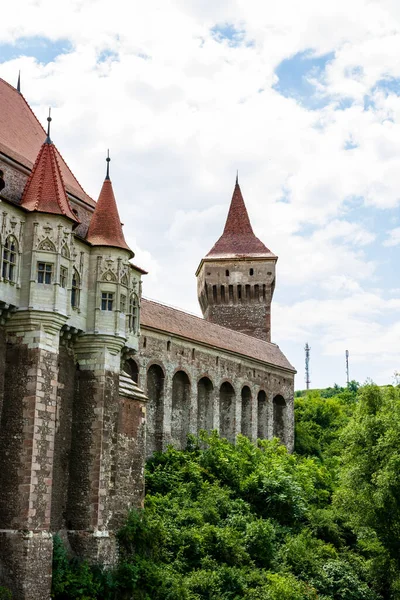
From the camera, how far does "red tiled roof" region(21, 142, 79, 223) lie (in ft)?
83.4

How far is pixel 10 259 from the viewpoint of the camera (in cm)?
2452

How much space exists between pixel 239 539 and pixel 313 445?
875 inches

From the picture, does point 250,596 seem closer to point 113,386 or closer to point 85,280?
point 113,386

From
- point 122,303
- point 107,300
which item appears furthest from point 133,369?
point 107,300

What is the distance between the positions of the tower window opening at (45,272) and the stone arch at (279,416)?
29.7 metres

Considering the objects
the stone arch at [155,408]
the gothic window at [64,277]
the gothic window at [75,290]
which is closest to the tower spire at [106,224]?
the gothic window at [75,290]

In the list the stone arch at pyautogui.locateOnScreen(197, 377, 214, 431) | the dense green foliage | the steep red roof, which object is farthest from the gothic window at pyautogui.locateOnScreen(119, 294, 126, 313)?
the steep red roof

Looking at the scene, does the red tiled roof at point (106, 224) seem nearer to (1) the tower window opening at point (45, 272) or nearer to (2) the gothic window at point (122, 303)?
(2) the gothic window at point (122, 303)

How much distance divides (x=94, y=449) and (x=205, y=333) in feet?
72.8

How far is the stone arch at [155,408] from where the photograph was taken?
137 ft

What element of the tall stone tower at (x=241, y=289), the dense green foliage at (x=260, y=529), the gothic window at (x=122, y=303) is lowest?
the dense green foliage at (x=260, y=529)

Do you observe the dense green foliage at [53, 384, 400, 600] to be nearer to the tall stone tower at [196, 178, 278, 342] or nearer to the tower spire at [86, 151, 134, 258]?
the tower spire at [86, 151, 134, 258]

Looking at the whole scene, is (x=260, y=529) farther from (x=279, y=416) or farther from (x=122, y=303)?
(x=279, y=416)

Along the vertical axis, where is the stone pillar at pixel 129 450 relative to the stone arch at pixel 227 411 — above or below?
below
